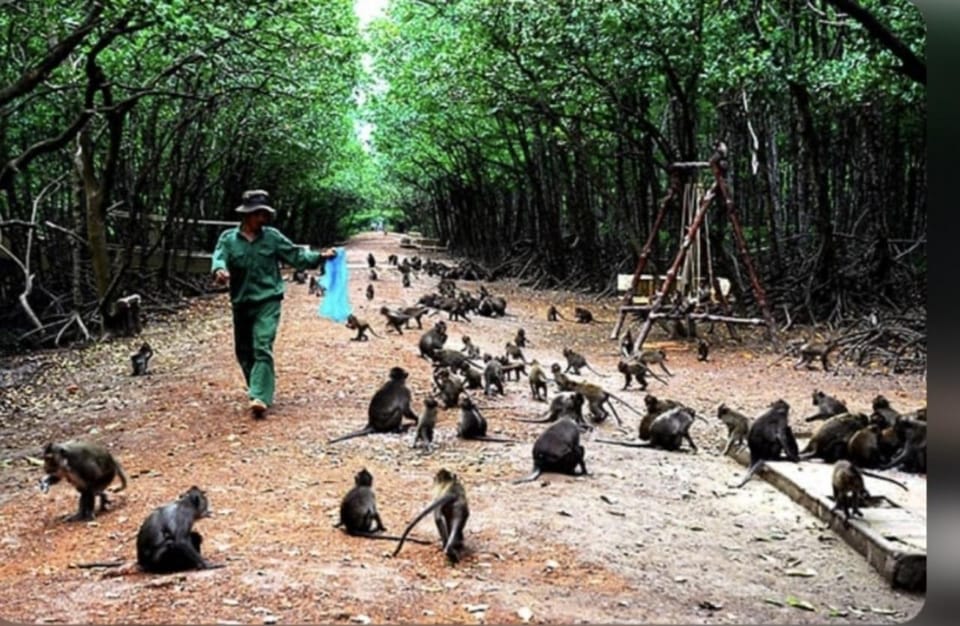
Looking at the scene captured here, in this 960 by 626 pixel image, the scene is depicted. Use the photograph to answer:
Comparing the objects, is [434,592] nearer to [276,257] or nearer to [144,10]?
[276,257]

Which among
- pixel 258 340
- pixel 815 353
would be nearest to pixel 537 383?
pixel 258 340

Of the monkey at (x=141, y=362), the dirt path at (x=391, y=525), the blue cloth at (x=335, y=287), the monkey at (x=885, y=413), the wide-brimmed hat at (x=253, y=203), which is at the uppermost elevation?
the wide-brimmed hat at (x=253, y=203)

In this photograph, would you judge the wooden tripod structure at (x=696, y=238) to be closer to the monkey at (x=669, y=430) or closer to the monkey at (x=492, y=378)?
the monkey at (x=492, y=378)

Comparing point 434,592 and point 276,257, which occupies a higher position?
point 276,257

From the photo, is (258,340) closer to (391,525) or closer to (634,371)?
(391,525)

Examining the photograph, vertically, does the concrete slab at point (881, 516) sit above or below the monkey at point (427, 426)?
below

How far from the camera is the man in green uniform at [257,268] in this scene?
888 centimetres

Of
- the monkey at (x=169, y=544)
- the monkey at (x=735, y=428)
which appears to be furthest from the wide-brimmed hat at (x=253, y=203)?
the monkey at (x=735, y=428)

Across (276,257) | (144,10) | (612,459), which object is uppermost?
(144,10)

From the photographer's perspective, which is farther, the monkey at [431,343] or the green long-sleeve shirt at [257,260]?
the monkey at [431,343]

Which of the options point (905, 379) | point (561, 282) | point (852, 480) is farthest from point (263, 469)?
point (561, 282)

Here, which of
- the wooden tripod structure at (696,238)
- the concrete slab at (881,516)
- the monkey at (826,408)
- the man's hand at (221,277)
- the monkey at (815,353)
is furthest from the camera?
the wooden tripod structure at (696,238)

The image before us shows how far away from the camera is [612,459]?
830 centimetres

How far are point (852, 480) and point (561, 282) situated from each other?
70.2 feet
